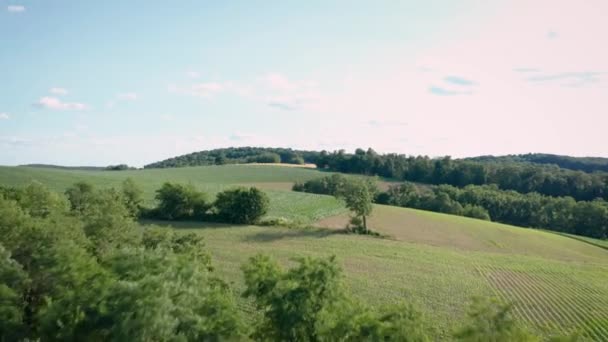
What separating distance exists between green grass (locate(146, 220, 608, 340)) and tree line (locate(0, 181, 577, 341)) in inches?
405

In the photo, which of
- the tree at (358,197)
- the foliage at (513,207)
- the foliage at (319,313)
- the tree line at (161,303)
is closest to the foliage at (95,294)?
the tree line at (161,303)

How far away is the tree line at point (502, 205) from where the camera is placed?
8924 cm

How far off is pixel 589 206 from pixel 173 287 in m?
96.0

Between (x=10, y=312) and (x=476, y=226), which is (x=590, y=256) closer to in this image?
(x=476, y=226)

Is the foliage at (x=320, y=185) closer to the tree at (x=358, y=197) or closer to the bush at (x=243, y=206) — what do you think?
the tree at (x=358, y=197)

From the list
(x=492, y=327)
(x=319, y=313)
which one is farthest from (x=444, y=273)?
(x=492, y=327)

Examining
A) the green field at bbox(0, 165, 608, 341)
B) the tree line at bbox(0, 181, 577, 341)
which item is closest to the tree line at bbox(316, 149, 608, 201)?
the green field at bbox(0, 165, 608, 341)

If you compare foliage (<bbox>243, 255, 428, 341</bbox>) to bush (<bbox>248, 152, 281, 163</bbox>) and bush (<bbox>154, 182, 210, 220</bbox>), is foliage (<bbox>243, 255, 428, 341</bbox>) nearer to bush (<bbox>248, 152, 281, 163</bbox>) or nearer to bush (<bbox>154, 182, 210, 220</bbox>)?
bush (<bbox>154, 182, 210, 220</bbox>)

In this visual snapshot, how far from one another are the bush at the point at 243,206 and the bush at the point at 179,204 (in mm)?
3512

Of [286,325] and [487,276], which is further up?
[286,325]

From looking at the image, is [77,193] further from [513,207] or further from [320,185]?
[513,207]

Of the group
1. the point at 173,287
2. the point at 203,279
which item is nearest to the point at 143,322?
the point at 173,287

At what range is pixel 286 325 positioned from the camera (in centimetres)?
1973

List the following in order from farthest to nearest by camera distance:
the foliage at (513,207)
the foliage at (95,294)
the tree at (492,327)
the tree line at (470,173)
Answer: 1. the tree line at (470,173)
2. the foliage at (513,207)
3. the foliage at (95,294)
4. the tree at (492,327)
